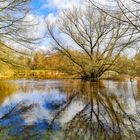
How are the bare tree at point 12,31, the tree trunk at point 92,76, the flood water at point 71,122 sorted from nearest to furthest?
the flood water at point 71,122, the bare tree at point 12,31, the tree trunk at point 92,76

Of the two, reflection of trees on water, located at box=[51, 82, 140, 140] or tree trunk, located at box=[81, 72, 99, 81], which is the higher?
tree trunk, located at box=[81, 72, 99, 81]

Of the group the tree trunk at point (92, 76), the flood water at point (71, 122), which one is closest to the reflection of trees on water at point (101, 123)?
the flood water at point (71, 122)

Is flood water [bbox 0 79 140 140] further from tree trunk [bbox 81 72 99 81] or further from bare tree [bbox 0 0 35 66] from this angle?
tree trunk [bbox 81 72 99 81]

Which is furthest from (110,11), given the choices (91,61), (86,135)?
(91,61)

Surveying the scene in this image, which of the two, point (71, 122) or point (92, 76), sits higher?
point (92, 76)

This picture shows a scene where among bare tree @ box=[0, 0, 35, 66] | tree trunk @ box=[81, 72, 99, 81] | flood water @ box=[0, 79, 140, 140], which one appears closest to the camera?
flood water @ box=[0, 79, 140, 140]

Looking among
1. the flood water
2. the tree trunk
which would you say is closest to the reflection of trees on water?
the flood water

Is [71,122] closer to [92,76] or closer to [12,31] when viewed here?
[12,31]

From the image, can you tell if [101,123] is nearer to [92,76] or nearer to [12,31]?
[12,31]

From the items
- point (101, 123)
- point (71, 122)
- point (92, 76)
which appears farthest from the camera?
point (92, 76)

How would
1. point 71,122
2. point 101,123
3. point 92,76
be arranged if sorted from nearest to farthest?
1. point 101,123
2. point 71,122
3. point 92,76

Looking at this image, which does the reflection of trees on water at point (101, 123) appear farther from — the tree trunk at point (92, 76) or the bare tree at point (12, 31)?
the tree trunk at point (92, 76)

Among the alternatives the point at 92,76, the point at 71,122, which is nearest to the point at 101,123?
the point at 71,122

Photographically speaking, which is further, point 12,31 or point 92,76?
point 92,76
